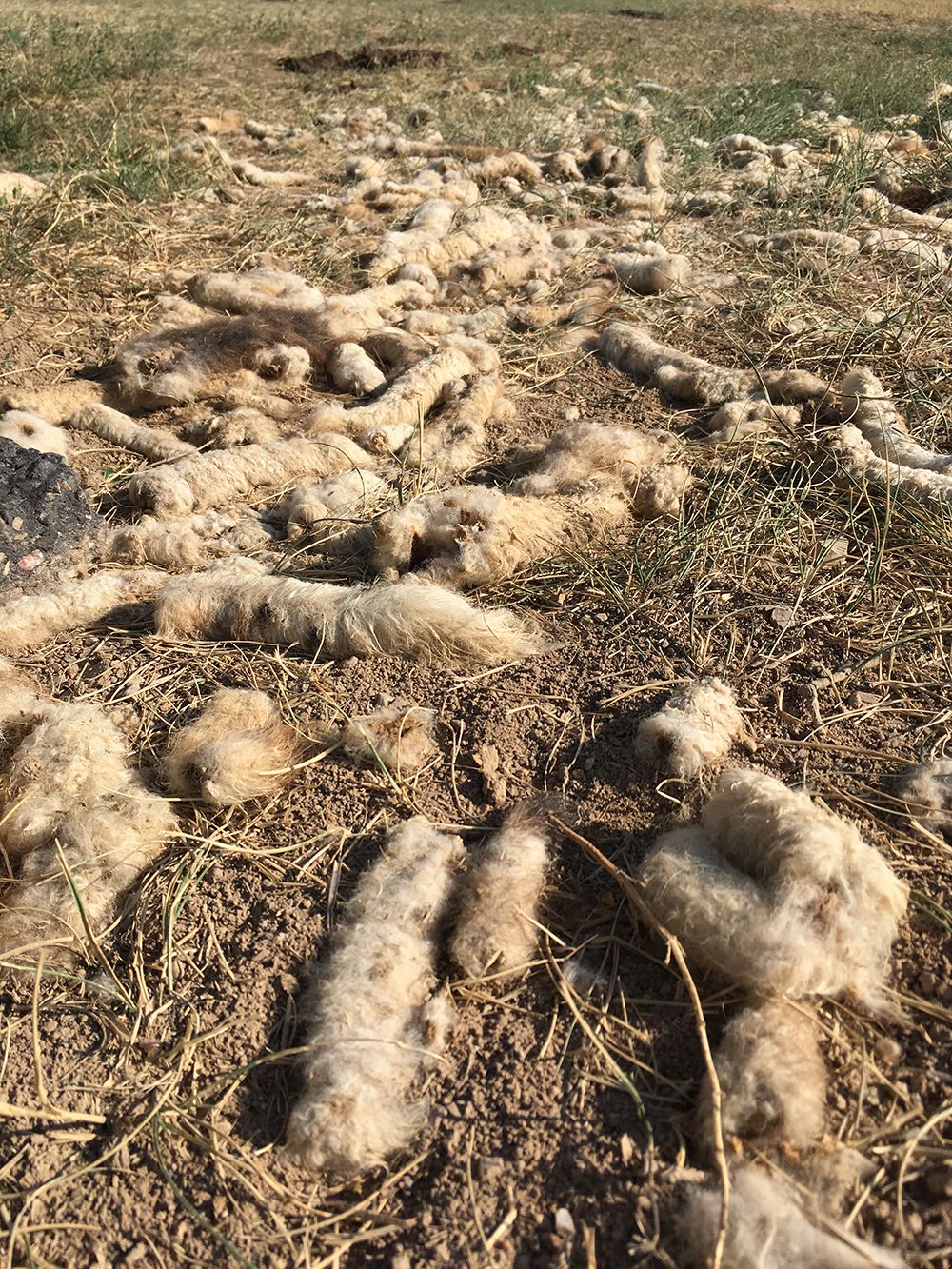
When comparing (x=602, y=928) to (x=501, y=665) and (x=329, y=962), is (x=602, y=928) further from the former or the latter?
(x=501, y=665)

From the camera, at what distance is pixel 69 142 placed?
18.5ft

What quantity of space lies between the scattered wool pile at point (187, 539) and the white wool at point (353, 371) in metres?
0.93

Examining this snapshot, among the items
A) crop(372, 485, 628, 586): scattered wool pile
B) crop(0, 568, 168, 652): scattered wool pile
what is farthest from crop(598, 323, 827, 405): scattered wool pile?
crop(0, 568, 168, 652): scattered wool pile

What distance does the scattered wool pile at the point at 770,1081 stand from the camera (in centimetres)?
148

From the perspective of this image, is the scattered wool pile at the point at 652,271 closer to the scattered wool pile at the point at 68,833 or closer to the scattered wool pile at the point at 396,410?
the scattered wool pile at the point at 396,410

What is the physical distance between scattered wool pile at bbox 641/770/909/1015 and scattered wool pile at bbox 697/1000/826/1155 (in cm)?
6

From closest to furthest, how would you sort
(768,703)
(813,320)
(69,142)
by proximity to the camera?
(768,703), (813,320), (69,142)

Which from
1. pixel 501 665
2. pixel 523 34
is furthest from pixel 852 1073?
pixel 523 34

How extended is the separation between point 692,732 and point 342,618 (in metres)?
0.97

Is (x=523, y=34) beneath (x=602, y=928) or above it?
above

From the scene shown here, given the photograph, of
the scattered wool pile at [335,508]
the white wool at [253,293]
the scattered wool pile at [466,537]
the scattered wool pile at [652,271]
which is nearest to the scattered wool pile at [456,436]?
the scattered wool pile at [335,508]

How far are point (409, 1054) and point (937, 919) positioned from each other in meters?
1.04

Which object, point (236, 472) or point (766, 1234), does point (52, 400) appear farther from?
point (766, 1234)

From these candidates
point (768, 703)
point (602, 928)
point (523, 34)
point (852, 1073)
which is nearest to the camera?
point (852, 1073)
